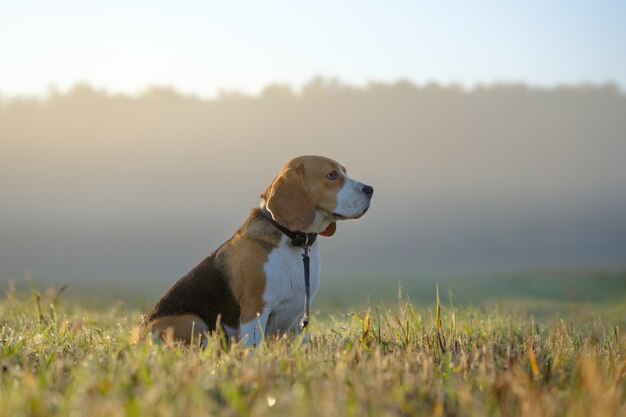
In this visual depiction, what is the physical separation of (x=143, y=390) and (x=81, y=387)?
32 centimetres

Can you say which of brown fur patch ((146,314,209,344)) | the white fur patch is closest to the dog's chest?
the white fur patch

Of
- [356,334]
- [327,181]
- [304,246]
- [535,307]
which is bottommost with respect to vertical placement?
[535,307]

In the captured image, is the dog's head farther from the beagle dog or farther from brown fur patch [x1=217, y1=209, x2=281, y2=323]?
brown fur patch [x1=217, y1=209, x2=281, y2=323]

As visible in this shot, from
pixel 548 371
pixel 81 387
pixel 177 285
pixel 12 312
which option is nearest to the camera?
pixel 81 387

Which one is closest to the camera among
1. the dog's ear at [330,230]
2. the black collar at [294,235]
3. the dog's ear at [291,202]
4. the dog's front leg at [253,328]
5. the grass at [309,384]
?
the grass at [309,384]

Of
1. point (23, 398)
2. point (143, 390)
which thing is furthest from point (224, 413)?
point (23, 398)

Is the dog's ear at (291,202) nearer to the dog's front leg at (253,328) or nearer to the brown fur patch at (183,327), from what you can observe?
the dog's front leg at (253,328)

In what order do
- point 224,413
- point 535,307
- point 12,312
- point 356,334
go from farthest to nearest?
1. point 535,307
2. point 12,312
3. point 356,334
4. point 224,413

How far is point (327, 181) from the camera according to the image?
6.77 m

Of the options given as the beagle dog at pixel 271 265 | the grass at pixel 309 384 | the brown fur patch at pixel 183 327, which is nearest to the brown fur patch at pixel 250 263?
the beagle dog at pixel 271 265

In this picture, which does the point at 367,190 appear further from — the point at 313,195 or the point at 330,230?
the point at 330,230

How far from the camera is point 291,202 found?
6.57 meters

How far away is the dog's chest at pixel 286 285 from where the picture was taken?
21.4 ft

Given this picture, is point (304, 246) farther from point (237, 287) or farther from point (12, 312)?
point (12, 312)
